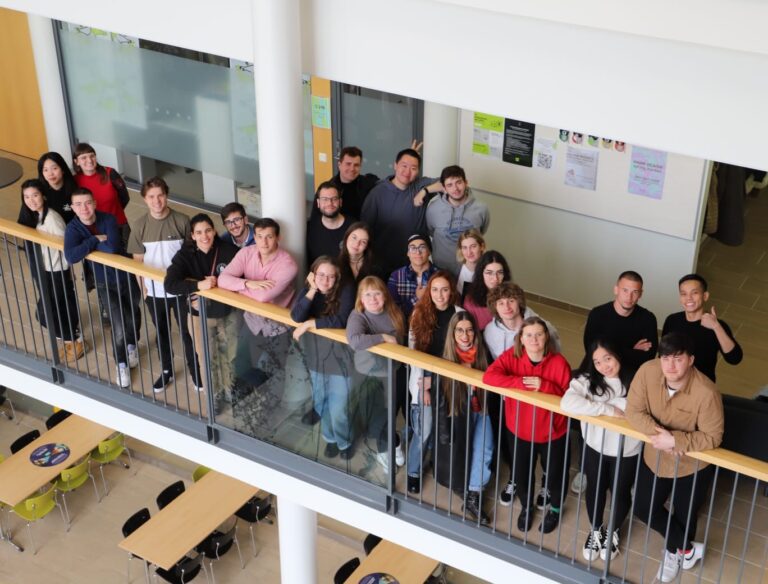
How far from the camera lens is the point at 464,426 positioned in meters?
6.07

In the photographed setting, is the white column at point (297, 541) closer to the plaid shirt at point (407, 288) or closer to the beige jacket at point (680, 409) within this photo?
the plaid shirt at point (407, 288)

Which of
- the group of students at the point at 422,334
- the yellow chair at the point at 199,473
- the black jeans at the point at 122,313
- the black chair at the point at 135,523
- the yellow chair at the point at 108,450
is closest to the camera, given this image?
the group of students at the point at 422,334

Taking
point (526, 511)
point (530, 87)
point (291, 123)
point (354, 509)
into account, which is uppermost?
point (530, 87)

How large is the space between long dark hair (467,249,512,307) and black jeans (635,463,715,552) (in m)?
1.32

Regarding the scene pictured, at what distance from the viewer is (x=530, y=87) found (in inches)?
220

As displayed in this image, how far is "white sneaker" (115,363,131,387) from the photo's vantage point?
746 cm

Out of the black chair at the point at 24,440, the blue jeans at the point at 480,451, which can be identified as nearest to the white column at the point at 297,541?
the blue jeans at the point at 480,451

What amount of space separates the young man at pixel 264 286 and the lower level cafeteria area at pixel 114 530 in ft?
13.5

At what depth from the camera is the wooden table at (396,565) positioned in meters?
9.99

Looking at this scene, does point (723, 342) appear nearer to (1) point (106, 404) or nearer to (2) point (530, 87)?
(2) point (530, 87)

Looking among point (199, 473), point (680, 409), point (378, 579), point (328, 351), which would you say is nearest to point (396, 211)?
point (328, 351)

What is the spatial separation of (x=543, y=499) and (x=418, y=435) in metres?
0.82

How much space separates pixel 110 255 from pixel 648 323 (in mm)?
3489

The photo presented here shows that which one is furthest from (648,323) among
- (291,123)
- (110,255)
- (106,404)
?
(106,404)
